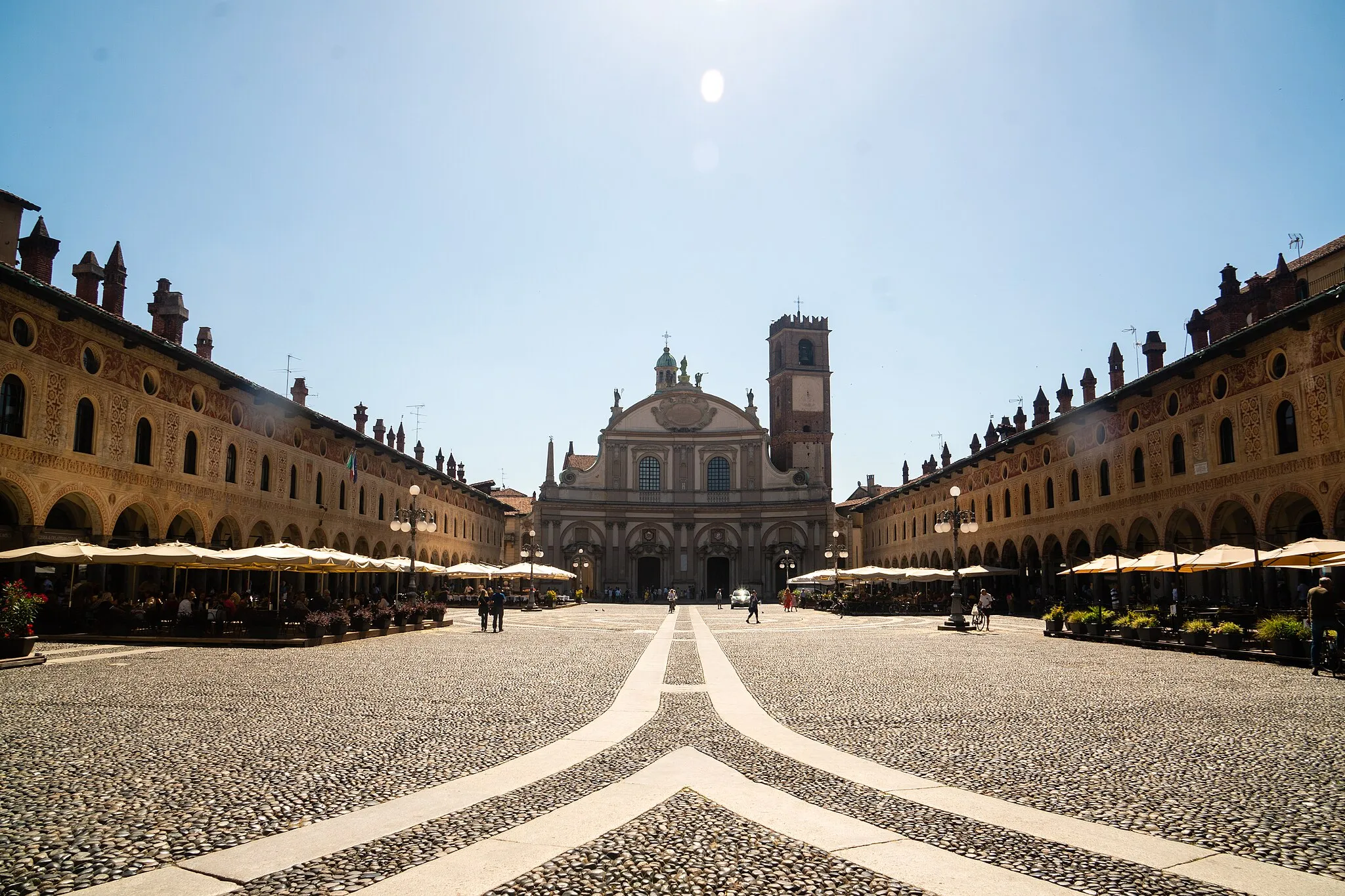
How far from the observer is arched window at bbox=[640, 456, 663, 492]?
80.4m

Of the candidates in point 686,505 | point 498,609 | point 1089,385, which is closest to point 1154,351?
point 1089,385

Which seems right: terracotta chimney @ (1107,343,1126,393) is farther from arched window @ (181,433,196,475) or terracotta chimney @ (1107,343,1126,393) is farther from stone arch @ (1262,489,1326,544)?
arched window @ (181,433,196,475)

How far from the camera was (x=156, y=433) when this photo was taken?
27.8 m

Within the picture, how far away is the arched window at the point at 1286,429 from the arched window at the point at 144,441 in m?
31.8

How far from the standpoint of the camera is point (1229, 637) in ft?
62.2

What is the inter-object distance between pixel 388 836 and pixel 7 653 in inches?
511

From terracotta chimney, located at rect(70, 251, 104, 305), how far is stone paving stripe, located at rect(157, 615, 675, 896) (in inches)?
994

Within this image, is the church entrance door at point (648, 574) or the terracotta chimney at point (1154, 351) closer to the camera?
the terracotta chimney at point (1154, 351)

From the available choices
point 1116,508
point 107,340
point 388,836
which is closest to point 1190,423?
point 1116,508

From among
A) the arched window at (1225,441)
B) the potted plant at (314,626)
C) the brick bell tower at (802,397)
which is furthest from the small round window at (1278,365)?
the brick bell tower at (802,397)

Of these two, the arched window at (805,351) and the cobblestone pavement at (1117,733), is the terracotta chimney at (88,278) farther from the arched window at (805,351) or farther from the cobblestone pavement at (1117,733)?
the arched window at (805,351)

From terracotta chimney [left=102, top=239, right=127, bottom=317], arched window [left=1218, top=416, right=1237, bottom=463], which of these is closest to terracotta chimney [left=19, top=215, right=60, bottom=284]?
terracotta chimney [left=102, top=239, right=127, bottom=317]

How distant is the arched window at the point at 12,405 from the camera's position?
21828 millimetres

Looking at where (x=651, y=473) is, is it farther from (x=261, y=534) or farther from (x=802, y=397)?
(x=261, y=534)
